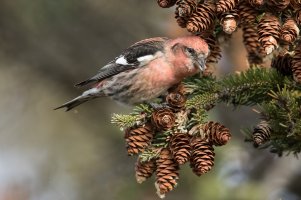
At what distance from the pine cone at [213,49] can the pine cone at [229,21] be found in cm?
40

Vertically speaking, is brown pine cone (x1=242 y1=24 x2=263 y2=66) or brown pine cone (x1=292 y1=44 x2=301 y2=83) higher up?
brown pine cone (x1=242 y1=24 x2=263 y2=66)

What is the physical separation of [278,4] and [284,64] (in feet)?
0.95

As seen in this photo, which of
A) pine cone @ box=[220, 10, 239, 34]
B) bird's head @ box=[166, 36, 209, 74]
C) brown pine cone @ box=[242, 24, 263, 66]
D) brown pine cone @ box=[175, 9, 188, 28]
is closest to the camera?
pine cone @ box=[220, 10, 239, 34]

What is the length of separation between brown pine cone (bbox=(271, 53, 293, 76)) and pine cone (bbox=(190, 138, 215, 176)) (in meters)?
0.55

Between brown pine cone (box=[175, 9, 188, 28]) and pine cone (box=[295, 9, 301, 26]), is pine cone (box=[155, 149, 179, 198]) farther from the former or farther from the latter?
pine cone (box=[295, 9, 301, 26])

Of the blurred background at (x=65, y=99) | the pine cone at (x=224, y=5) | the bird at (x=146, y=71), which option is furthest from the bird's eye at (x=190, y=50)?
the blurred background at (x=65, y=99)

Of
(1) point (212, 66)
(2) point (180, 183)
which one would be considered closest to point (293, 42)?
(1) point (212, 66)

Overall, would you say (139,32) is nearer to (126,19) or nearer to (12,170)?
(126,19)

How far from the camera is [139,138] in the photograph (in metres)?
2.88

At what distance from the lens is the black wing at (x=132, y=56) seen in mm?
4027

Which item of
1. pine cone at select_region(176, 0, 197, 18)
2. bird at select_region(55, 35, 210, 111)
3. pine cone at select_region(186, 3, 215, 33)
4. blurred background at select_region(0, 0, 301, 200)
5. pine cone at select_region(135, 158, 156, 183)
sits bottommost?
pine cone at select_region(135, 158, 156, 183)

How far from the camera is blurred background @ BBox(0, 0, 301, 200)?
201 inches

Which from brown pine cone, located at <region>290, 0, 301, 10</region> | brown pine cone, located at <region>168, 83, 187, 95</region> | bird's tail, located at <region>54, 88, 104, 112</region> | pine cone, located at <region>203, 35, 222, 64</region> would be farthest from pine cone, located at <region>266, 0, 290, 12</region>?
bird's tail, located at <region>54, 88, 104, 112</region>

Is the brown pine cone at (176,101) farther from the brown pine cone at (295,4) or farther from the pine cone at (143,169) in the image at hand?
the brown pine cone at (295,4)
